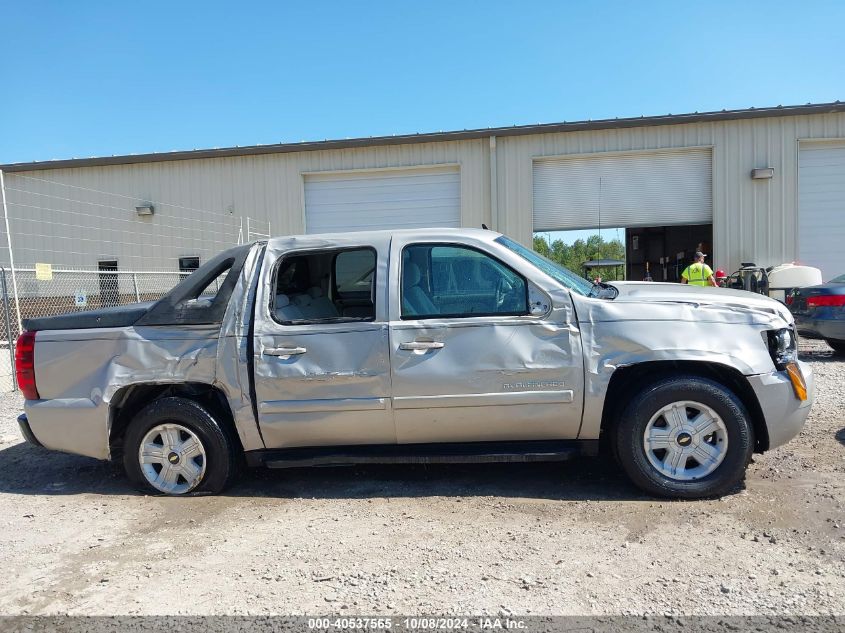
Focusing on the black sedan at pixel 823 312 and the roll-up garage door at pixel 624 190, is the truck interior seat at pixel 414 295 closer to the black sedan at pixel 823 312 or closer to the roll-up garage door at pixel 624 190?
the black sedan at pixel 823 312

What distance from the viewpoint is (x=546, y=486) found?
13.4 feet

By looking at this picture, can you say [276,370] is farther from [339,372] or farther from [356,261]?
[356,261]

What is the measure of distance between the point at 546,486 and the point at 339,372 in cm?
166

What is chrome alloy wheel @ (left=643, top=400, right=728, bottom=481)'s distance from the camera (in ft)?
12.1

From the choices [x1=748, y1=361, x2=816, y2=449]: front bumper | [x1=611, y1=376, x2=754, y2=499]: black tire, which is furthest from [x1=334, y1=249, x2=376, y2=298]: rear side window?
[x1=748, y1=361, x2=816, y2=449]: front bumper

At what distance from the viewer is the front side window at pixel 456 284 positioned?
3.84 m

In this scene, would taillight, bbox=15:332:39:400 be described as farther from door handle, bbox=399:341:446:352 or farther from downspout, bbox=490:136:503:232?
downspout, bbox=490:136:503:232

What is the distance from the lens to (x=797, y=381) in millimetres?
3676

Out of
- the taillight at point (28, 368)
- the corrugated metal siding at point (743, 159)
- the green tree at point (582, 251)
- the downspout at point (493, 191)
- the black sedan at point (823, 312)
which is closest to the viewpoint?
the taillight at point (28, 368)

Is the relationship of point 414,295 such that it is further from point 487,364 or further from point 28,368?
point 28,368

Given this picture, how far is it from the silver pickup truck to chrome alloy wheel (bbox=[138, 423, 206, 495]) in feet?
0.04

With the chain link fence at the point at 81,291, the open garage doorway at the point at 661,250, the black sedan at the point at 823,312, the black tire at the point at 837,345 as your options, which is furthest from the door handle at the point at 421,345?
the open garage doorway at the point at 661,250

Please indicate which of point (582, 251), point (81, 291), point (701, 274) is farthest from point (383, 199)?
point (582, 251)

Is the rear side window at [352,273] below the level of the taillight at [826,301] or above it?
above
